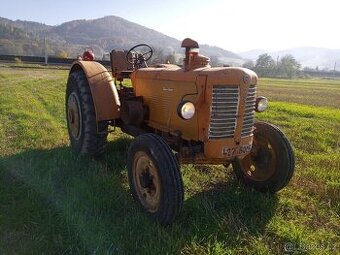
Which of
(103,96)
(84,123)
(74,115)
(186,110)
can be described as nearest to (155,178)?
(186,110)

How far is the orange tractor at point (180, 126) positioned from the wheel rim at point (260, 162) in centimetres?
1

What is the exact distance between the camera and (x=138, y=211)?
3.86 meters

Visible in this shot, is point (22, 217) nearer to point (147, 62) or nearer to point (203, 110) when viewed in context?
point (203, 110)

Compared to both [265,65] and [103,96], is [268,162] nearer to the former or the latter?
[103,96]

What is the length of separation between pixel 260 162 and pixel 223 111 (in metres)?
1.23

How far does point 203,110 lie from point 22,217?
2.09 metres

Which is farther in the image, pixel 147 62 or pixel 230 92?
pixel 147 62

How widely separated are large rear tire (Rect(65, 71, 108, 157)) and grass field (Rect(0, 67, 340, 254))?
20 cm

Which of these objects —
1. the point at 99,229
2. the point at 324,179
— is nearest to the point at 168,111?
the point at 99,229

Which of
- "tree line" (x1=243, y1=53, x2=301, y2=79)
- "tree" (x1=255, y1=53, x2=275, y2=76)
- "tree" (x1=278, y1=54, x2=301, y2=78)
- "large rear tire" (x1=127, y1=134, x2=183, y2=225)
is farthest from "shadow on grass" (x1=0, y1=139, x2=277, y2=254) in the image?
"tree" (x1=278, y1=54, x2=301, y2=78)

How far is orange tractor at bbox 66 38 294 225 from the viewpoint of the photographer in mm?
3668

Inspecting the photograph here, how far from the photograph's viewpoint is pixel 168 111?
437 cm

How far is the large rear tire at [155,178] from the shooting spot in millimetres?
3482

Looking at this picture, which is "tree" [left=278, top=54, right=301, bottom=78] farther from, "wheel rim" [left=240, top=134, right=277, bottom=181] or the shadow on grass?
the shadow on grass
